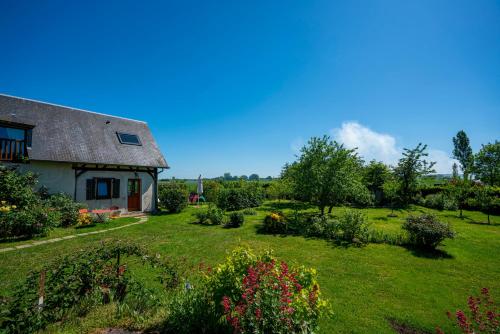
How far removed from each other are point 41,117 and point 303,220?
681 inches

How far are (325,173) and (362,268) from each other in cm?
680

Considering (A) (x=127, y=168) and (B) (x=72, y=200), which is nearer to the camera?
(B) (x=72, y=200)

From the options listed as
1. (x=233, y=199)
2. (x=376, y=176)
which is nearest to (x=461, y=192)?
(x=376, y=176)

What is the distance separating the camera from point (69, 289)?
3.88m

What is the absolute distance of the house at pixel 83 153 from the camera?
13055mm

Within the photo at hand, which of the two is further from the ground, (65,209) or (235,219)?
(65,209)

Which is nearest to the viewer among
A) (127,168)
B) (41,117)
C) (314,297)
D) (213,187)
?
(314,297)

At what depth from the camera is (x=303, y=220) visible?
12.4 metres

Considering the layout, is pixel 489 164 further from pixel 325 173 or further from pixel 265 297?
pixel 265 297

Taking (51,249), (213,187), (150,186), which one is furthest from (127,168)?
(213,187)

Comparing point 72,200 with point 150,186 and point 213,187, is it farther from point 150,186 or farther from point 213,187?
point 213,187

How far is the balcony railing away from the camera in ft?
40.8

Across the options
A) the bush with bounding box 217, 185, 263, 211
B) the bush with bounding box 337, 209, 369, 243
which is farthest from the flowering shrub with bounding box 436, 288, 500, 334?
the bush with bounding box 217, 185, 263, 211

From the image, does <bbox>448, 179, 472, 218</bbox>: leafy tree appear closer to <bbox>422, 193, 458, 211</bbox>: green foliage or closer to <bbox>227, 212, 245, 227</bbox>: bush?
<bbox>422, 193, 458, 211</bbox>: green foliage
